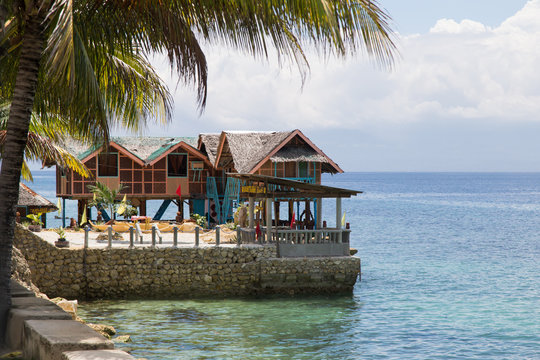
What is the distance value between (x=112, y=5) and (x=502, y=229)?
203ft

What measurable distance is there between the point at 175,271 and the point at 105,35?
14.2m

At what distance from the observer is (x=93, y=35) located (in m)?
9.04

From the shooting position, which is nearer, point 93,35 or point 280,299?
point 93,35

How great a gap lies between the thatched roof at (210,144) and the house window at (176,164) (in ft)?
3.93

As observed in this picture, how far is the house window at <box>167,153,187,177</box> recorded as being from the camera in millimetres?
40000

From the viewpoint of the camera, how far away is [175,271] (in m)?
22.5

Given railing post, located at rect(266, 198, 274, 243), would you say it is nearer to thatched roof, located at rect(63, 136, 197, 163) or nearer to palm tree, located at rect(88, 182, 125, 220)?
palm tree, located at rect(88, 182, 125, 220)

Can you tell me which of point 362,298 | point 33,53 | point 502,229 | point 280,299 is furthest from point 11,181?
point 502,229

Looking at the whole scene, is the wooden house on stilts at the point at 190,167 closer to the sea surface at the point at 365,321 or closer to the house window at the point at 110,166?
the house window at the point at 110,166

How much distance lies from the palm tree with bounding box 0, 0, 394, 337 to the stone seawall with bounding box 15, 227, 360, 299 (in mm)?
13116

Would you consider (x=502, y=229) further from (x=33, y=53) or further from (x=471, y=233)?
(x=33, y=53)

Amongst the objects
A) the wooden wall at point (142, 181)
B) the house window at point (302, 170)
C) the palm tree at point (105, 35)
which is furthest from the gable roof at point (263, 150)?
the palm tree at point (105, 35)

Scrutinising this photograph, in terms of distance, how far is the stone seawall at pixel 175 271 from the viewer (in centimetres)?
2183

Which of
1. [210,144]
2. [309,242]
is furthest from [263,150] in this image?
[309,242]
